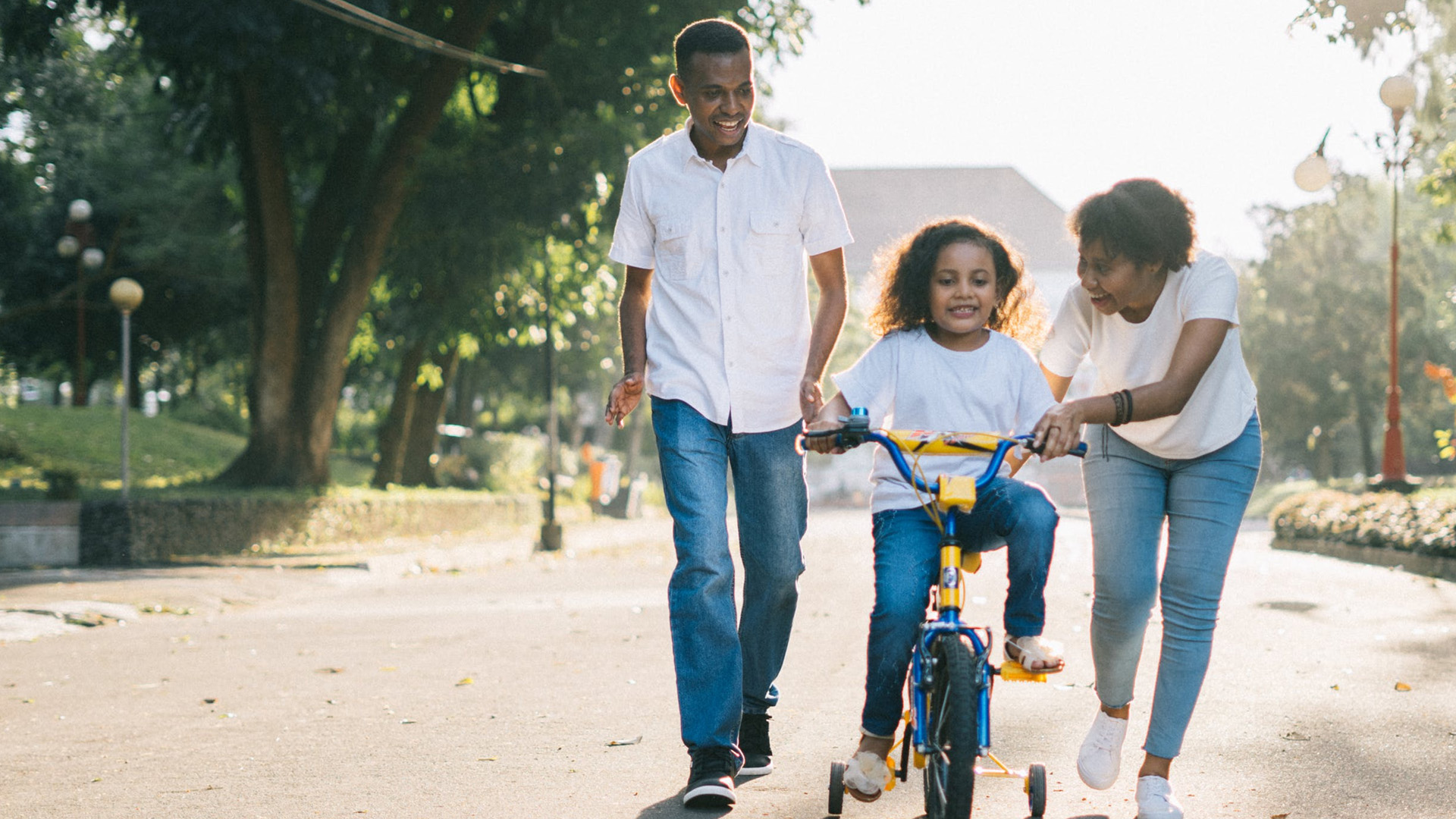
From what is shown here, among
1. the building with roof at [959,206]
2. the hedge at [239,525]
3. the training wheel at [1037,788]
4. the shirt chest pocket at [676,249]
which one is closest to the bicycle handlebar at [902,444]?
the training wheel at [1037,788]

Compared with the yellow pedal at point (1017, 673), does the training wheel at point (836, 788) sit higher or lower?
lower

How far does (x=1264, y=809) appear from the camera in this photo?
163 inches

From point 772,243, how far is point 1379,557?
535 inches

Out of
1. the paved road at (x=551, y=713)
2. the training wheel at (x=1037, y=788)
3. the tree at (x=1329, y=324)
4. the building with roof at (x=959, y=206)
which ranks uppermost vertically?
the building with roof at (x=959, y=206)

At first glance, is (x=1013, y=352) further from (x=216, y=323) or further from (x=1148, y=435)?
(x=216, y=323)

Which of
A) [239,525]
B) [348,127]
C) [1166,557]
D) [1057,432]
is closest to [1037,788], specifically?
[1166,557]

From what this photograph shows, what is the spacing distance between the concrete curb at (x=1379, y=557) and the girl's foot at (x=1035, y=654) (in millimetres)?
11235

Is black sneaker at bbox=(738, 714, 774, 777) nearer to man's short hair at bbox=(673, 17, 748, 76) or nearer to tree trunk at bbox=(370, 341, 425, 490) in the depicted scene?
man's short hair at bbox=(673, 17, 748, 76)

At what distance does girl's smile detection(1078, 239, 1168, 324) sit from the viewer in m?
4.05

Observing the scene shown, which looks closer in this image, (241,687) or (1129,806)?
(1129,806)

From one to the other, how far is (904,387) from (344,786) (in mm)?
2153

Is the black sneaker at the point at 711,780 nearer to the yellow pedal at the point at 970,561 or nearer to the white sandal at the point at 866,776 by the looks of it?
the white sandal at the point at 866,776

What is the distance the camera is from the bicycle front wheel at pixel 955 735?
3.30m

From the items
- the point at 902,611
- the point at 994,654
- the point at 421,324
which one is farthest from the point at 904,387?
the point at 421,324
